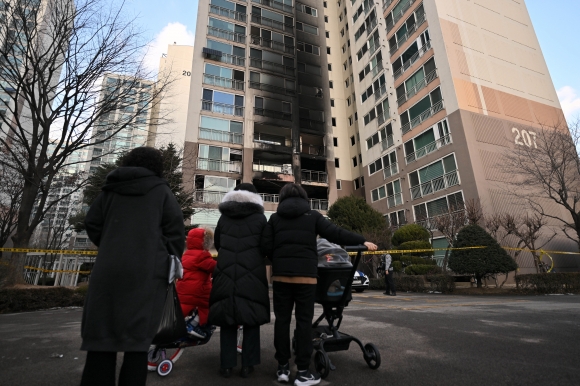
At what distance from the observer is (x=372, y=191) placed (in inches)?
1208

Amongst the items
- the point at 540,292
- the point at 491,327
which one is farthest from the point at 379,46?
the point at 491,327

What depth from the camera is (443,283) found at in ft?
41.8

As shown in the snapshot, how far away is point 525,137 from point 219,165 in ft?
80.6

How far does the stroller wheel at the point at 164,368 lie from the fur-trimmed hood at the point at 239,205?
57.3 inches

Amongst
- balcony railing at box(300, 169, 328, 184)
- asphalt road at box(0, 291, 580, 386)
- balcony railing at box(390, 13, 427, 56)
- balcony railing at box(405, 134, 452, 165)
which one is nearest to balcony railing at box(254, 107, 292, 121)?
balcony railing at box(300, 169, 328, 184)

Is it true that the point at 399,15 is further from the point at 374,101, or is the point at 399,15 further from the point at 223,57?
the point at 223,57

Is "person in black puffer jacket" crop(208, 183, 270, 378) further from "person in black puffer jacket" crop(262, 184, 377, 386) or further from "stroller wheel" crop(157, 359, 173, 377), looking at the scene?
"stroller wheel" crop(157, 359, 173, 377)

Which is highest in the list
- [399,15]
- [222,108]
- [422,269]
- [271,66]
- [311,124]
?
[399,15]

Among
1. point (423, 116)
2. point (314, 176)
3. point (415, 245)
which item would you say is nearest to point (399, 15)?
point (423, 116)

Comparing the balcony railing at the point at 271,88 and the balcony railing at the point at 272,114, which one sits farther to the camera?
the balcony railing at the point at 271,88

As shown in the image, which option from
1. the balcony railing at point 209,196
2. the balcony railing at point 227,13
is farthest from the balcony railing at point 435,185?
the balcony railing at point 227,13

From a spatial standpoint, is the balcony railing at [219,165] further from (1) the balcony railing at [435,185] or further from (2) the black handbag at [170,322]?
(2) the black handbag at [170,322]

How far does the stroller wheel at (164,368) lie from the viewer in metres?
2.75

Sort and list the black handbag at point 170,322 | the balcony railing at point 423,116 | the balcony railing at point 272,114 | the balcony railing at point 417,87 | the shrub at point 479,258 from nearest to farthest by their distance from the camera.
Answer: the black handbag at point 170,322 → the shrub at point 479,258 → the balcony railing at point 423,116 → the balcony railing at point 417,87 → the balcony railing at point 272,114
